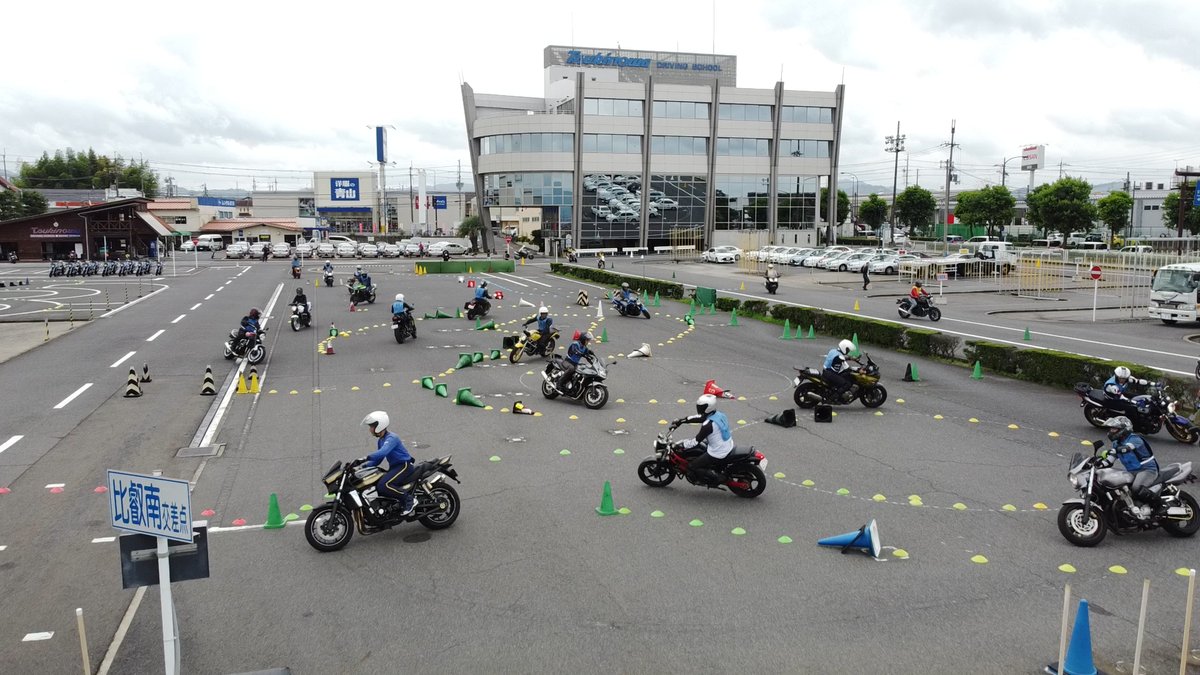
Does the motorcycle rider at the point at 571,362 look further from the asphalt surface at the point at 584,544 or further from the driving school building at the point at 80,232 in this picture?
the driving school building at the point at 80,232

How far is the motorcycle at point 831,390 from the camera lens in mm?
17875

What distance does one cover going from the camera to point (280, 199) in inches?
5792

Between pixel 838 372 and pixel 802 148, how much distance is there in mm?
78770

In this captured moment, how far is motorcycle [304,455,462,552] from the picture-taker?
1016 centimetres

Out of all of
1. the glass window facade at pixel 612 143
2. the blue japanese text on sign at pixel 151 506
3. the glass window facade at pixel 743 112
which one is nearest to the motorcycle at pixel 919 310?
the blue japanese text on sign at pixel 151 506

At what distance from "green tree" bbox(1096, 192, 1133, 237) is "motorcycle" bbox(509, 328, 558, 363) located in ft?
277

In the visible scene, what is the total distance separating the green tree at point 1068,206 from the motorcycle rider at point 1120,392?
75.8 meters

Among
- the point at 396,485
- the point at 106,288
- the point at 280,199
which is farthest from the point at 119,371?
the point at 280,199

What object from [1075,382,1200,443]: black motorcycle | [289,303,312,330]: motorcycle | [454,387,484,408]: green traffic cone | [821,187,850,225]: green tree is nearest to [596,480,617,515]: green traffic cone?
[454,387,484,408]: green traffic cone

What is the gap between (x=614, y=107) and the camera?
8581cm

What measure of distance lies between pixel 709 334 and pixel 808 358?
5.63m

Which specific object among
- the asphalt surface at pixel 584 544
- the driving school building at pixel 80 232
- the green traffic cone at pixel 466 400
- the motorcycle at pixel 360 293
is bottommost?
the asphalt surface at pixel 584 544

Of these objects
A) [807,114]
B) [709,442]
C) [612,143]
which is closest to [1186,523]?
[709,442]

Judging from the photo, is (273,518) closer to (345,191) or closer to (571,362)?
(571,362)
